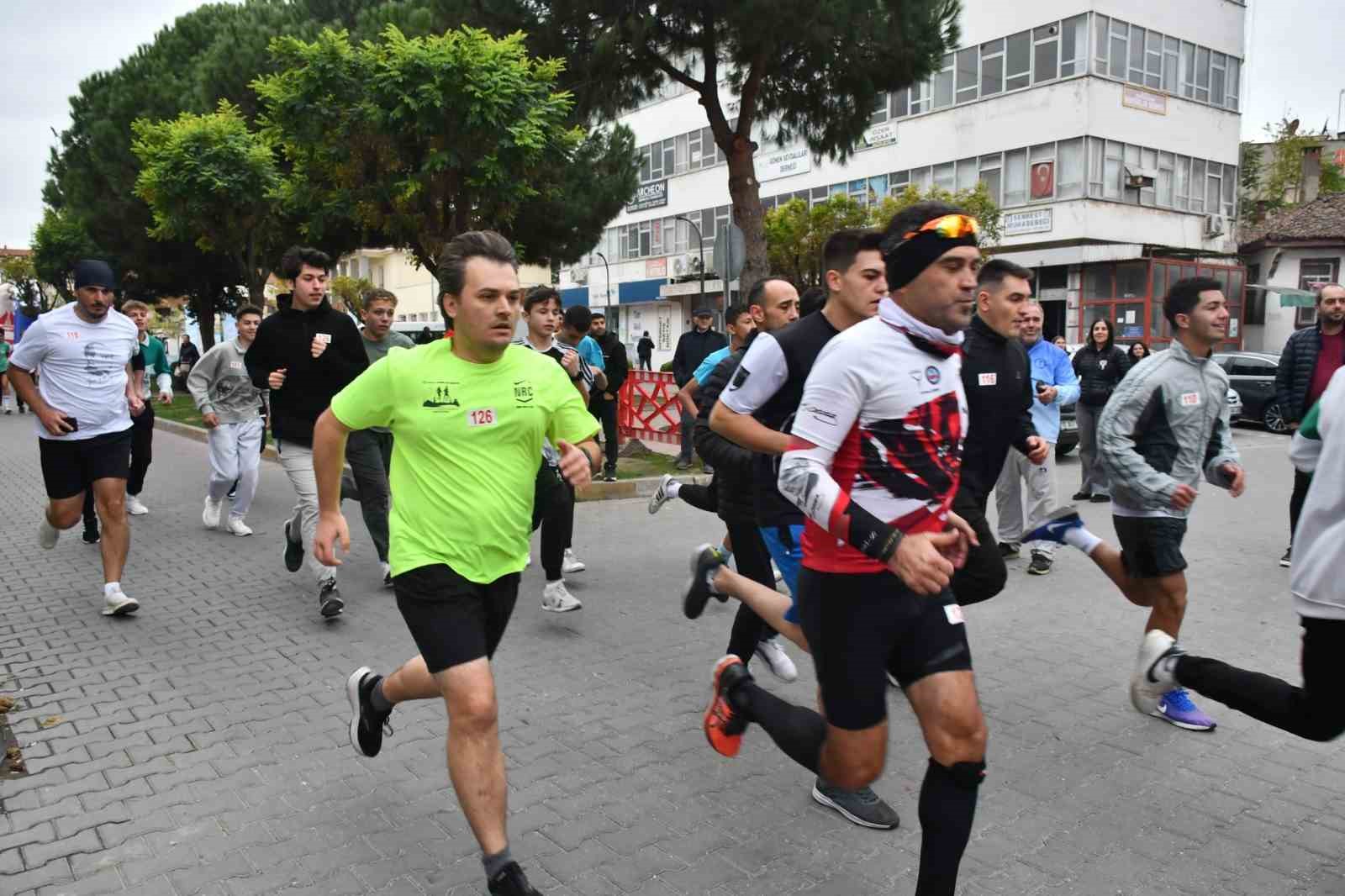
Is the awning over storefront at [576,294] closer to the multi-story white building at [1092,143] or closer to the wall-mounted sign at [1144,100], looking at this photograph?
the multi-story white building at [1092,143]

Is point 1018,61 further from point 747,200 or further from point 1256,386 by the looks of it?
point 747,200

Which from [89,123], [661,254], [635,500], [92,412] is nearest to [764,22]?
[635,500]

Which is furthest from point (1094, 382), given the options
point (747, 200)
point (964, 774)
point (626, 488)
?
point (964, 774)

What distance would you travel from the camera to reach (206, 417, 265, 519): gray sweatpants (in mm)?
9516

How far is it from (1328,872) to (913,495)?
182 centimetres

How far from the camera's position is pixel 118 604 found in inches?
254

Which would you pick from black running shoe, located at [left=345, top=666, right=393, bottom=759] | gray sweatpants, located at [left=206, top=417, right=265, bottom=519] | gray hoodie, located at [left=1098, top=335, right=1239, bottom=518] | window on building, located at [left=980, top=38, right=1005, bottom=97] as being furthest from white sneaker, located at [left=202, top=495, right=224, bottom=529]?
window on building, located at [left=980, top=38, right=1005, bottom=97]

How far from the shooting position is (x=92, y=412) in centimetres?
638

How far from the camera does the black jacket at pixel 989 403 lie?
4.29m

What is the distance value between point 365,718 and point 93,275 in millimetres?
4195

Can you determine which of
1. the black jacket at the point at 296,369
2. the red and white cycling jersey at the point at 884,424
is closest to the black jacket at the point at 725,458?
the red and white cycling jersey at the point at 884,424

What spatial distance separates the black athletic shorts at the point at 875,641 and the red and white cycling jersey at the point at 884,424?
7 cm

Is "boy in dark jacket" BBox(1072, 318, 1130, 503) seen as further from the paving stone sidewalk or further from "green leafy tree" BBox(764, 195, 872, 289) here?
"green leafy tree" BBox(764, 195, 872, 289)

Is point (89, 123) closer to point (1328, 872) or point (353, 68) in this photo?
point (353, 68)
